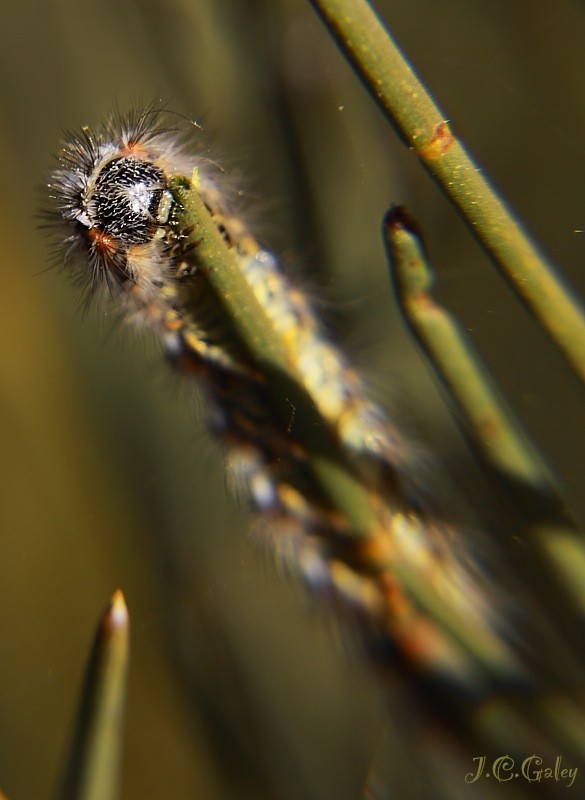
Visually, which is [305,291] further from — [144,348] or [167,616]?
[167,616]

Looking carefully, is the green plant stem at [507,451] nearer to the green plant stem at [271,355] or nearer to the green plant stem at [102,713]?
the green plant stem at [271,355]

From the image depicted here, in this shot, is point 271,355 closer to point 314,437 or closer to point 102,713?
point 314,437

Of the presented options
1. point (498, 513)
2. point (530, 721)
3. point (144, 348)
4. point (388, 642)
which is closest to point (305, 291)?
point (144, 348)

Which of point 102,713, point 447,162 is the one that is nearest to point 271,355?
point 447,162

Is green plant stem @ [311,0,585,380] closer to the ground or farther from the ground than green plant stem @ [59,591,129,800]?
farther from the ground

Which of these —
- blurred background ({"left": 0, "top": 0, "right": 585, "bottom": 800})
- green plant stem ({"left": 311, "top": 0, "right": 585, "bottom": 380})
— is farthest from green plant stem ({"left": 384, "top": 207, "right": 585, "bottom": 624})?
blurred background ({"left": 0, "top": 0, "right": 585, "bottom": 800})

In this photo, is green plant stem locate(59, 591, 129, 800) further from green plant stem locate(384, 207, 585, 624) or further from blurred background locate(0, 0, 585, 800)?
blurred background locate(0, 0, 585, 800)
